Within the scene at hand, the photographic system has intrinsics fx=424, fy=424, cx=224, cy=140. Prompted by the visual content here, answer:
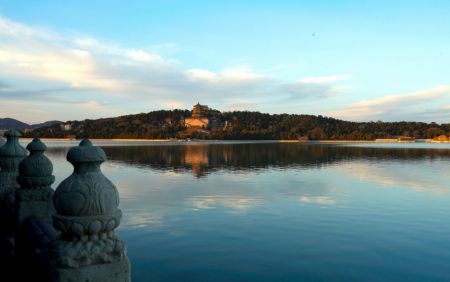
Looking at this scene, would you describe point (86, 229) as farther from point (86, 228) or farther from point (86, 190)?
point (86, 190)

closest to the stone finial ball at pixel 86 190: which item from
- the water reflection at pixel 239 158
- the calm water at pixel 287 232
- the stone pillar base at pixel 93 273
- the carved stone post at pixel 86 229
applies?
the carved stone post at pixel 86 229

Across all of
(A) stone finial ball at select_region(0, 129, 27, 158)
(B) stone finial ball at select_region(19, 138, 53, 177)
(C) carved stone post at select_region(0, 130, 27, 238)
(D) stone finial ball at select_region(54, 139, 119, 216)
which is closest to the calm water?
(C) carved stone post at select_region(0, 130, 27, 238)

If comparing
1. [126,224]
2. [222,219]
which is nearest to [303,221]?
[222,219]

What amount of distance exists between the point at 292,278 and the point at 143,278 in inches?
193

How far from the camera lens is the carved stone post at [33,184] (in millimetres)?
6957

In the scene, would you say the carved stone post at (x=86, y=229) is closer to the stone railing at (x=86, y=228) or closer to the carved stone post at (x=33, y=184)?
the stone railing at (x=86, y=228)

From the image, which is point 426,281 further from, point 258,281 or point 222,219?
point 222,219

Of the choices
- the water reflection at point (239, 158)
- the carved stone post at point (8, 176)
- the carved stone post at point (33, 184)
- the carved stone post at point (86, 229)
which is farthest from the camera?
the water reflection at point (239, 158)

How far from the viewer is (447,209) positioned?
85.4 ft

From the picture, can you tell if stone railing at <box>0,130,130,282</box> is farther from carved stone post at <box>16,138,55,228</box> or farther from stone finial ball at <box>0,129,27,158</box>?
stone finial ball at <box>0,129,27,158</box>

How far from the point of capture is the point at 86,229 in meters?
4.11

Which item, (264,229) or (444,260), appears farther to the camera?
(264,229)

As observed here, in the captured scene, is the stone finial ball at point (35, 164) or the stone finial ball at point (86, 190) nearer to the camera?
the stone finial ball at point (86, 190)

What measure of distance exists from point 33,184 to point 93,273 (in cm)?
339
